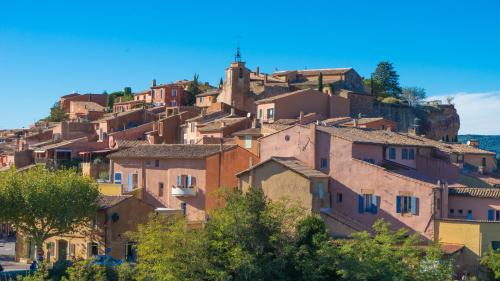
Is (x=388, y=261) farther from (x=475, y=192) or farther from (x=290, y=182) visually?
(x=475, y=192)

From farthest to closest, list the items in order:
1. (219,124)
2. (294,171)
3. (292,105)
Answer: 1. (292,105)
2. (219,124)
3. (294,171)

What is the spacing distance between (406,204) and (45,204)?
68.2 feet

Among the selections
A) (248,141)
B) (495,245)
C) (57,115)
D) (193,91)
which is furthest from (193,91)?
(495,245)

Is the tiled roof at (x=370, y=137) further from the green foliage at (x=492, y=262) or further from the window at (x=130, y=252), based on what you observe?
the window at (x=130, y=252)

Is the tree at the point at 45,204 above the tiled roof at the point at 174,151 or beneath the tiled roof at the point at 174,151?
beneath

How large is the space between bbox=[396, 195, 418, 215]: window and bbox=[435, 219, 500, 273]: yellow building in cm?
210

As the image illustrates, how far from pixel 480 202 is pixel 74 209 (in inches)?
924

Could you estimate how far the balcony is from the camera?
162 feet

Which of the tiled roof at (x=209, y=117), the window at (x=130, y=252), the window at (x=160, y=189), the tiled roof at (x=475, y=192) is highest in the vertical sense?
the tiled roof at (x=209, y=117)

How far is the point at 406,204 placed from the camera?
41531 mm

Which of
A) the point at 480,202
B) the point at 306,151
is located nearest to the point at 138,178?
the point at 306,151

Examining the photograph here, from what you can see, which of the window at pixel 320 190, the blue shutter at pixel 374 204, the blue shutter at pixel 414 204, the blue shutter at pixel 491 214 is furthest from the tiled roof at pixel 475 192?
the window at pixel 320 190

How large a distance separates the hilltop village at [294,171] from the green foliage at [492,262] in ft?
Result: 2.72

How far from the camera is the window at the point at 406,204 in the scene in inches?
1619
